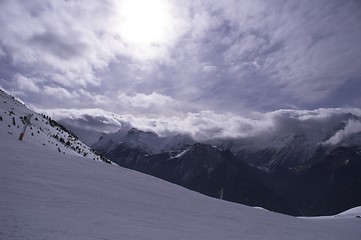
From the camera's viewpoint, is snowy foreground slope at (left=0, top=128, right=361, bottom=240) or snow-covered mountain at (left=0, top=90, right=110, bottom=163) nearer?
snowy foreground slope at (left=0, top=128, right=361, bottom=240)

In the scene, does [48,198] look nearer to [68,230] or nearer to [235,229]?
[68,230]

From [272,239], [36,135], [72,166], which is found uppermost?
[36,135]

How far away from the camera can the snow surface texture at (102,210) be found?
20.8 ft

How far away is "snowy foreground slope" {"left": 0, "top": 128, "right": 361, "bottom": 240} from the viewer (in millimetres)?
6352

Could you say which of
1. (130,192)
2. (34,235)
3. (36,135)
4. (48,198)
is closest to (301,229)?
(130,192)

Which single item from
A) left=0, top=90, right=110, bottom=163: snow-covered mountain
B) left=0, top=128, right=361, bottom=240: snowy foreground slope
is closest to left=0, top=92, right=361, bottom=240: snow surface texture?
left=0, top=128, right=361, bottom=240: snowy foreground slope

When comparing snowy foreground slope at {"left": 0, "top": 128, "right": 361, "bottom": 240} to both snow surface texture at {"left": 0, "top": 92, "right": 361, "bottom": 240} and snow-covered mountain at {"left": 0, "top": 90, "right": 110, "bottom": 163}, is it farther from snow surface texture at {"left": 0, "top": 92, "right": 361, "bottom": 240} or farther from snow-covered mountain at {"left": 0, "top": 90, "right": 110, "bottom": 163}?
snow-covered mountain at {"left": 0, "top": 90, "right": 110, "bottom": 163}

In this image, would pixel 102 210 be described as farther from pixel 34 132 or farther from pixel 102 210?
pixel 34 132

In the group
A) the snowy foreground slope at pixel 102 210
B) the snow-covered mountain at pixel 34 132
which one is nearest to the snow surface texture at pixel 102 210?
the snowy foreground slope at pixel 102 210

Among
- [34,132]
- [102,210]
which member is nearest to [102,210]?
[102,210]

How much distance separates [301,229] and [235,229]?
366 centimetres

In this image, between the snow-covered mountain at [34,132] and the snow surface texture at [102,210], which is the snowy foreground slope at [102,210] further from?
the snow-covered mountain at [34,132]

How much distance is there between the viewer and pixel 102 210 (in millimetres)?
8391

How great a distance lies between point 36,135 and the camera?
38.3m
